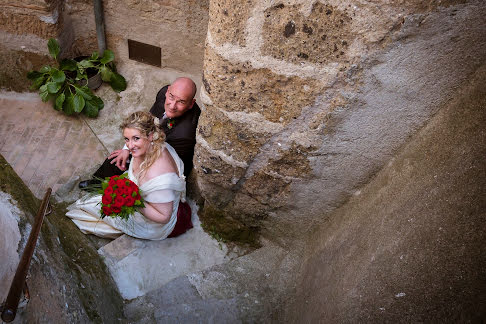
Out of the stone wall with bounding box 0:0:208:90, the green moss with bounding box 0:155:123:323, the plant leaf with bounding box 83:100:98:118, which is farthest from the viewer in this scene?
the plant leaf with bounding box 83:100:98:118

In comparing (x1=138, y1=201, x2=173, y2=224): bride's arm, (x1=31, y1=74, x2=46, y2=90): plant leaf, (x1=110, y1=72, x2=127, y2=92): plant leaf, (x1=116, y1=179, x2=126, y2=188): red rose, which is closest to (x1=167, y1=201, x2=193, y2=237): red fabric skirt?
(x1=138, y1=201, x2=173, y2=224): bride's arm

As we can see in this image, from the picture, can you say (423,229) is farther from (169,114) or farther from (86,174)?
(86,174)

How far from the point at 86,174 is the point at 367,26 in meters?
3.17

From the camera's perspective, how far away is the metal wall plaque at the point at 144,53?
468cm

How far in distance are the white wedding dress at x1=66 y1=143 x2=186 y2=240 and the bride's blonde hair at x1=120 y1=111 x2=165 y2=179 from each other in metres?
0.14

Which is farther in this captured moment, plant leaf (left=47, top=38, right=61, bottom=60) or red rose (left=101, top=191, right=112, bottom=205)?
plant leaf (left=47, top=38, right=61, bottom=60)

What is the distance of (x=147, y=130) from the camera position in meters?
3.02

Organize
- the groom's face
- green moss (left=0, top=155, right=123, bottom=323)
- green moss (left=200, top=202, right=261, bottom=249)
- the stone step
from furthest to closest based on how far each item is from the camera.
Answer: the groom's face
green moss (left=200, top=202, right=261, bottom=249)
the stone step
green moss (left=0, top=155, right=123, bottom=323)

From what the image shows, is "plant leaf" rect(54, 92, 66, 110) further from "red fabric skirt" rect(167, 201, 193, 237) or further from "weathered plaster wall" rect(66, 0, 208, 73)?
"red fabric skirt" rect(167, 201, 193, 237)

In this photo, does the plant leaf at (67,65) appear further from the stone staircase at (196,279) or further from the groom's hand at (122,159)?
the stone staircase at (196,279)

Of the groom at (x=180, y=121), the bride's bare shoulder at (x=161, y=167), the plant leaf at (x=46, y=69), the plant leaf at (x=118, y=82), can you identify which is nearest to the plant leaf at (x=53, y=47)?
the plant leaf at (x=46, y=69)

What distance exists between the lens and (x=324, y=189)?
Answer: 8.40 ft

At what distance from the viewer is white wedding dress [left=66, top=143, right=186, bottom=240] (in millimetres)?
3053

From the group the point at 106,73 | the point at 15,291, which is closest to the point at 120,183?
the point at 15,291
